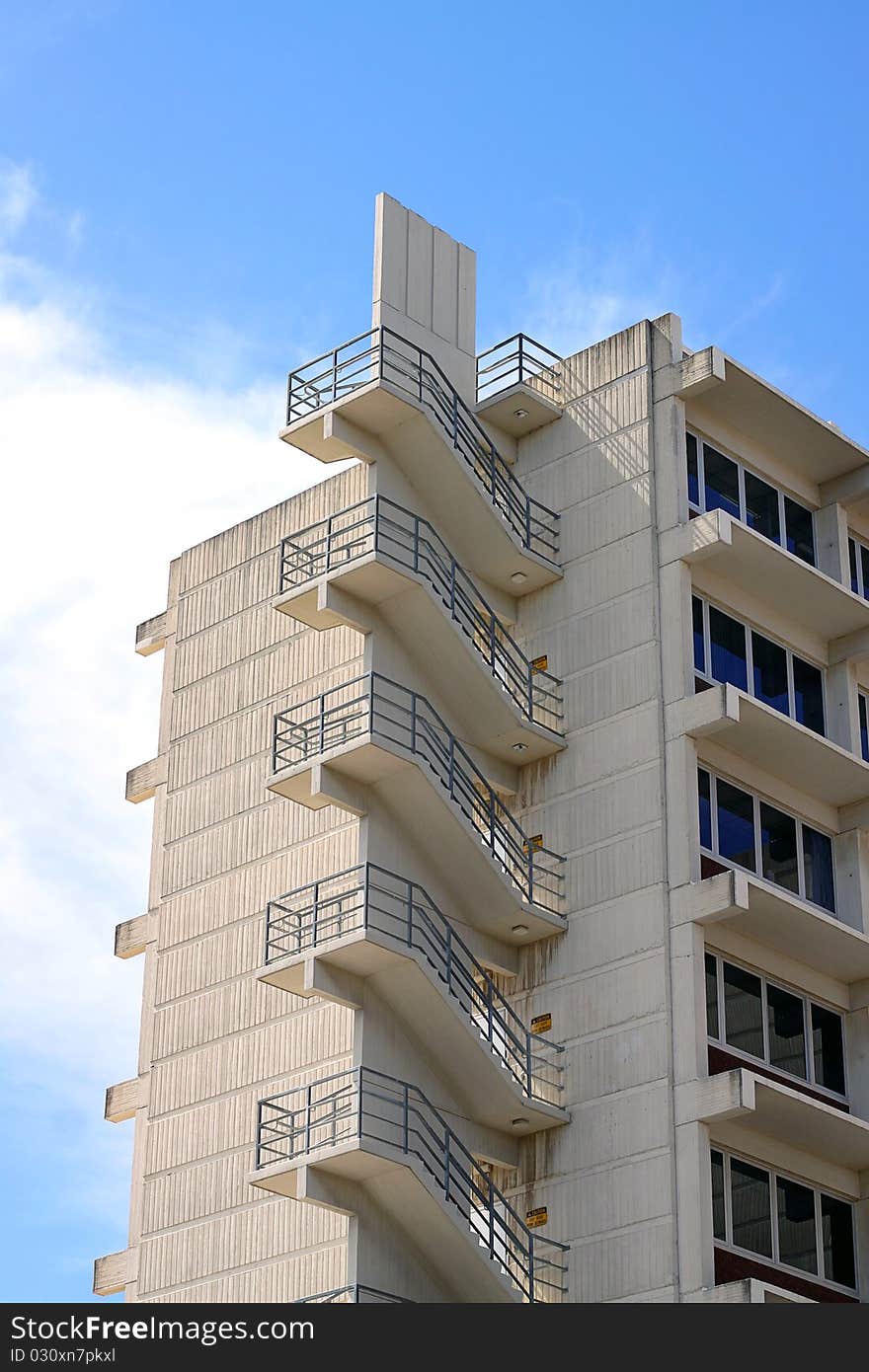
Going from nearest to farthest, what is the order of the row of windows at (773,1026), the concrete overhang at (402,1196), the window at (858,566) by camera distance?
1. the concrete overhang at (402,1196)
2. the row of windows at (773,1026)
3. the window at (858,566)

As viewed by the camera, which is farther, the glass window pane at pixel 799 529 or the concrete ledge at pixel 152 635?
the concrete ledge at pixel 152 635

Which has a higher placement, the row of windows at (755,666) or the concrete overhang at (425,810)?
the row of windows at (755,666)

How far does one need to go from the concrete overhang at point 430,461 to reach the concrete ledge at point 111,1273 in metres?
15.4

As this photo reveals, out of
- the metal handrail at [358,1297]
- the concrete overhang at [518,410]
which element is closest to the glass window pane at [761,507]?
the concrete overhang at [518,410]

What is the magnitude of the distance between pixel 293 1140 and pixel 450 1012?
13.5 ft

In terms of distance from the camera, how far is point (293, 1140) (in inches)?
1875

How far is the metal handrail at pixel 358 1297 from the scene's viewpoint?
43875mm

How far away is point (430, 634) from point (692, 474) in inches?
264

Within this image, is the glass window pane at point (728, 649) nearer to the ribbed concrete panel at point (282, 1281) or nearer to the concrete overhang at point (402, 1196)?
the concrete overhang at point (402, 1196)

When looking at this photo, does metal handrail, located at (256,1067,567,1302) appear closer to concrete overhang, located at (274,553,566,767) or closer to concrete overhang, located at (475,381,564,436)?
concrete overhang, located at (274,553,566,767)

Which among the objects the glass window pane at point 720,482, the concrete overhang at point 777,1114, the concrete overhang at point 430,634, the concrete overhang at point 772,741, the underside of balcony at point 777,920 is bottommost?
the concrete overhang at point 777,1114

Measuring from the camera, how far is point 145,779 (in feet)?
190

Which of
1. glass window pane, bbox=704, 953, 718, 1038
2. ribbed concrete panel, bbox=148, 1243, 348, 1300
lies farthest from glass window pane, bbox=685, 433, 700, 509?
ribbed concrete panel, bbox=148, 1243, 348, 1300
